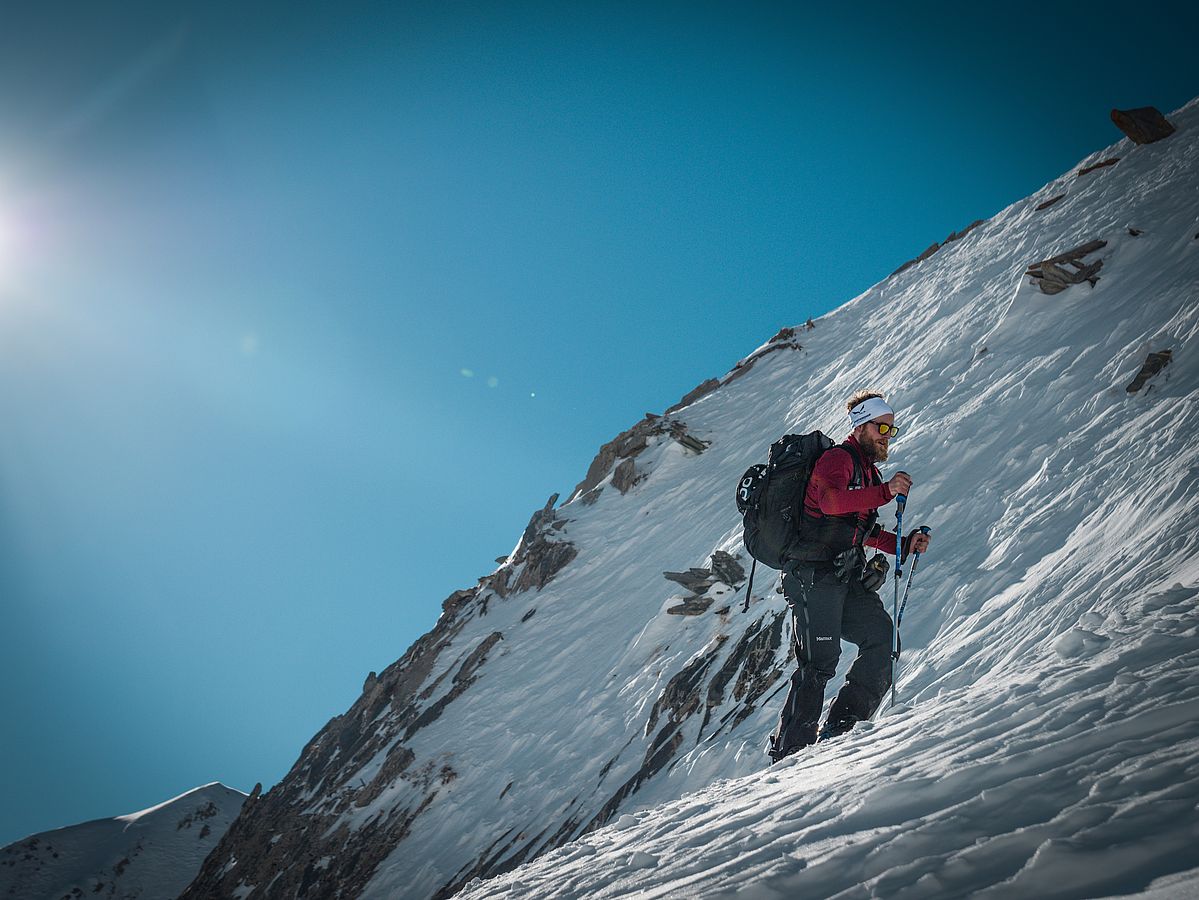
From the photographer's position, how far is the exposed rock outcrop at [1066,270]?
45.8ft

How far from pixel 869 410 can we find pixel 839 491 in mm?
952

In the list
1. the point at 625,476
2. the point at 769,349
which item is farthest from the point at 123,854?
the point at 769,349

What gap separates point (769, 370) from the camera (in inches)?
1108

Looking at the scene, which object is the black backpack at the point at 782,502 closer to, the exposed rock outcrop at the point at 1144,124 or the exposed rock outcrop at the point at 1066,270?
the exposed rock outcrop at the point at 1066,270

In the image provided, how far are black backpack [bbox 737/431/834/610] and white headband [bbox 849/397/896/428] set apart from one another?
13.0 inches

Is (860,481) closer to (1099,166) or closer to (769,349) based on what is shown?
(1099,166)

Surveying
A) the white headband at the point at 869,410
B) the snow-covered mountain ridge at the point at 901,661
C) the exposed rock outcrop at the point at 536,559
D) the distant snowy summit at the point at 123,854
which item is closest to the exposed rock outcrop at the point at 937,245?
the snow-covered mountain ridge at the point at 901,661

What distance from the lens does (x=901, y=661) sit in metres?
7.21

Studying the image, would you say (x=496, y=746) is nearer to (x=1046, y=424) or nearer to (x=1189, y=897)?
(x=1046, y=424)

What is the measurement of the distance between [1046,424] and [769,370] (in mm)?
17794

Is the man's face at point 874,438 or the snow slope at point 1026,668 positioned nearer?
the snow slope at point 1026,668

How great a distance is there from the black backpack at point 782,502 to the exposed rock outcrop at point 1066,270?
11.8 metres

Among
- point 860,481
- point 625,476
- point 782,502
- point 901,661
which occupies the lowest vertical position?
Result: point 901,661

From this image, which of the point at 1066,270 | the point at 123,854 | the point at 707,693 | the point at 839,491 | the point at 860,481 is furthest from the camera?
the point at 123,854
